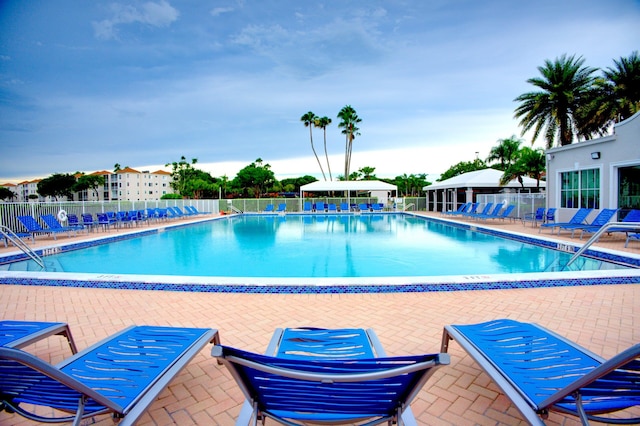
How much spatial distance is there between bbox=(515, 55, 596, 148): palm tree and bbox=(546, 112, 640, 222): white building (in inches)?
269

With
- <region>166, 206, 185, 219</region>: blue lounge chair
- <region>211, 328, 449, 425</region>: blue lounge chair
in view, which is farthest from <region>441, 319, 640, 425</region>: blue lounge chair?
<region>166, 206, 185, 219</region>: blue lounge chair

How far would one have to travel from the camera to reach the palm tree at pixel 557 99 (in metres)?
17.6

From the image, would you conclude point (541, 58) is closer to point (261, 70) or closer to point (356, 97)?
point (356, 97)

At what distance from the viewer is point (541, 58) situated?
58.0ft

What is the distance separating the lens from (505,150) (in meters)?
33.4

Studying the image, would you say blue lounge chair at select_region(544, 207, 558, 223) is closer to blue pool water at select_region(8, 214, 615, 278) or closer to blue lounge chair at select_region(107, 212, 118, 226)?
blue pool water at select_region(8, 214, 615, 278)

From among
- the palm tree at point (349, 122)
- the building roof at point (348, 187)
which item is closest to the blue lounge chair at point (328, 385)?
the building roof at point (348, 187)

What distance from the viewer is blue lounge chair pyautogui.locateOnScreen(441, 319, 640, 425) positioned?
134 cm

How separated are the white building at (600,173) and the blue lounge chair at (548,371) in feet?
34.1

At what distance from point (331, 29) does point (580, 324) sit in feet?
52.6

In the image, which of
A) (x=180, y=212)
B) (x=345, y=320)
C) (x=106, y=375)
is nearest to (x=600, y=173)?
(x=345, y=320)

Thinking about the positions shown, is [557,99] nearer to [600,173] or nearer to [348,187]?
[600,173]

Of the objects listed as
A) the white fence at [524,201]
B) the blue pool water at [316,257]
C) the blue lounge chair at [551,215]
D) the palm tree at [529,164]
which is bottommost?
the blue pool water at [316,257]

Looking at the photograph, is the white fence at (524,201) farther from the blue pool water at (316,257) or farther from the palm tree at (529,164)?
the palm tree at (529,164)
